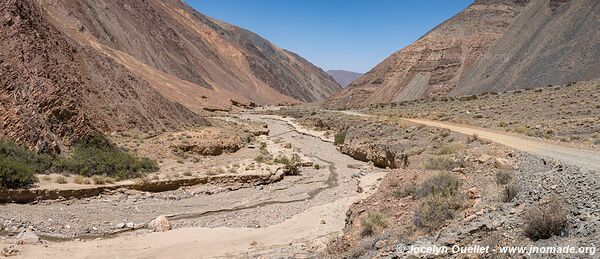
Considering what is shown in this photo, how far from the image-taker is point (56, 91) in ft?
69.2

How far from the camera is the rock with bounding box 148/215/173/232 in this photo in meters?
13.9

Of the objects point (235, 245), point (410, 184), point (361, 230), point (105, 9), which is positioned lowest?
point (235, 245)

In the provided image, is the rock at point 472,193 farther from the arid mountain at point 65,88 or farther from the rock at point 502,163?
the arid mountain at point 65,88

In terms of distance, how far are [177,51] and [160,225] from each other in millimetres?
78844

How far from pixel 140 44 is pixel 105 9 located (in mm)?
7280

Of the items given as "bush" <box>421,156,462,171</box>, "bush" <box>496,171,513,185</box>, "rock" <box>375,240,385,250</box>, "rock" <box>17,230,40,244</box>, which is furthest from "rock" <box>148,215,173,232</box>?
"bush" <box>496,171,513,185</box>

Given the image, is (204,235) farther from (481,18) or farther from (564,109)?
(481,18)

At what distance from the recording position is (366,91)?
79.6 meters

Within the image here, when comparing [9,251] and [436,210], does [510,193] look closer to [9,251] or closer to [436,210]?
[436,210]

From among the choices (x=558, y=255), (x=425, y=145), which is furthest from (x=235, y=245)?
(x=425, y=145)

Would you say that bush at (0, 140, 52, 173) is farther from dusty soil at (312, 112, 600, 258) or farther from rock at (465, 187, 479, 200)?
rock at (465, 187, 479, 200)

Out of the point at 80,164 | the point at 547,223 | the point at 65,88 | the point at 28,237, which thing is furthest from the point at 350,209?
the point at 65,88

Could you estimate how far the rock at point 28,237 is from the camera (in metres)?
12.0

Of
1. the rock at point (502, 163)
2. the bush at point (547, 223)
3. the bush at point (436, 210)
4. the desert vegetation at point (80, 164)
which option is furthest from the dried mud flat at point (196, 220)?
the bush at point (547, 223)
